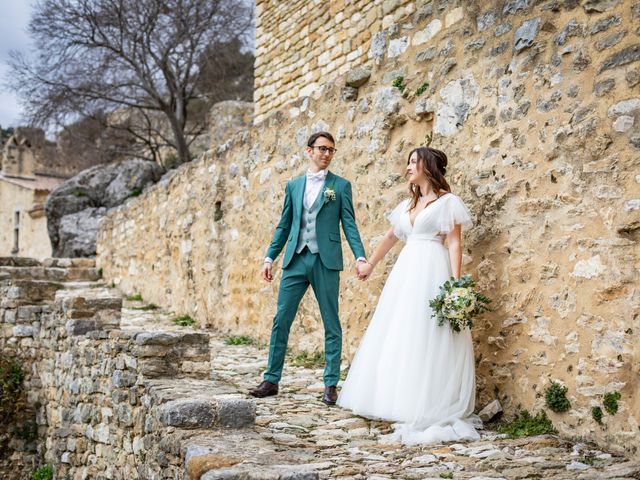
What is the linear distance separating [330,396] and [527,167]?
1869 mm

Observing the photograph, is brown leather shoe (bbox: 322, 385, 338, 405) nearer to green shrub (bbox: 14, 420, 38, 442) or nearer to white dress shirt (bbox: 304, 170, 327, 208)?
white dress shirt (bbox: 304, 170, 327, 208)

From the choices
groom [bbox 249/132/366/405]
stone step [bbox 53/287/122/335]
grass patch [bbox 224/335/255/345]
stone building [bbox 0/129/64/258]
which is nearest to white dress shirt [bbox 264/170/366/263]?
groom [bbox 249/132/366/405]

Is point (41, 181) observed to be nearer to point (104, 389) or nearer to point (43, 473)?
point (43, 473)

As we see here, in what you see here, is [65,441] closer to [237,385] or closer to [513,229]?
[237,385]

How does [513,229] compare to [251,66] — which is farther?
[251,66]

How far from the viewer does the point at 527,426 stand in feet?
11.9

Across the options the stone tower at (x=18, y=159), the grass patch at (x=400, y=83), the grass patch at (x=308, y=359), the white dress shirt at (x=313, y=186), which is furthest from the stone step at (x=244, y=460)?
the stone tower at (x=18, y=159)

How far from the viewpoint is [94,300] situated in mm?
6332

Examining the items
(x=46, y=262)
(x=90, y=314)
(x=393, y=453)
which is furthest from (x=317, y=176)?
(x=46, y=262)

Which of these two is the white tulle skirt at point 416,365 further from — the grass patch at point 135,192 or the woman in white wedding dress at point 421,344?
the grass patch at point 135,192

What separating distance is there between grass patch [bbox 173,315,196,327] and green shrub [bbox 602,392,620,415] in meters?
6.13

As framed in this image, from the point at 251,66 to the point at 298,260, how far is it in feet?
55.9

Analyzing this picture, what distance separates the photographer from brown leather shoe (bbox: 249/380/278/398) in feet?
14.7

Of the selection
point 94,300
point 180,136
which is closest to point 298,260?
point 94,300
